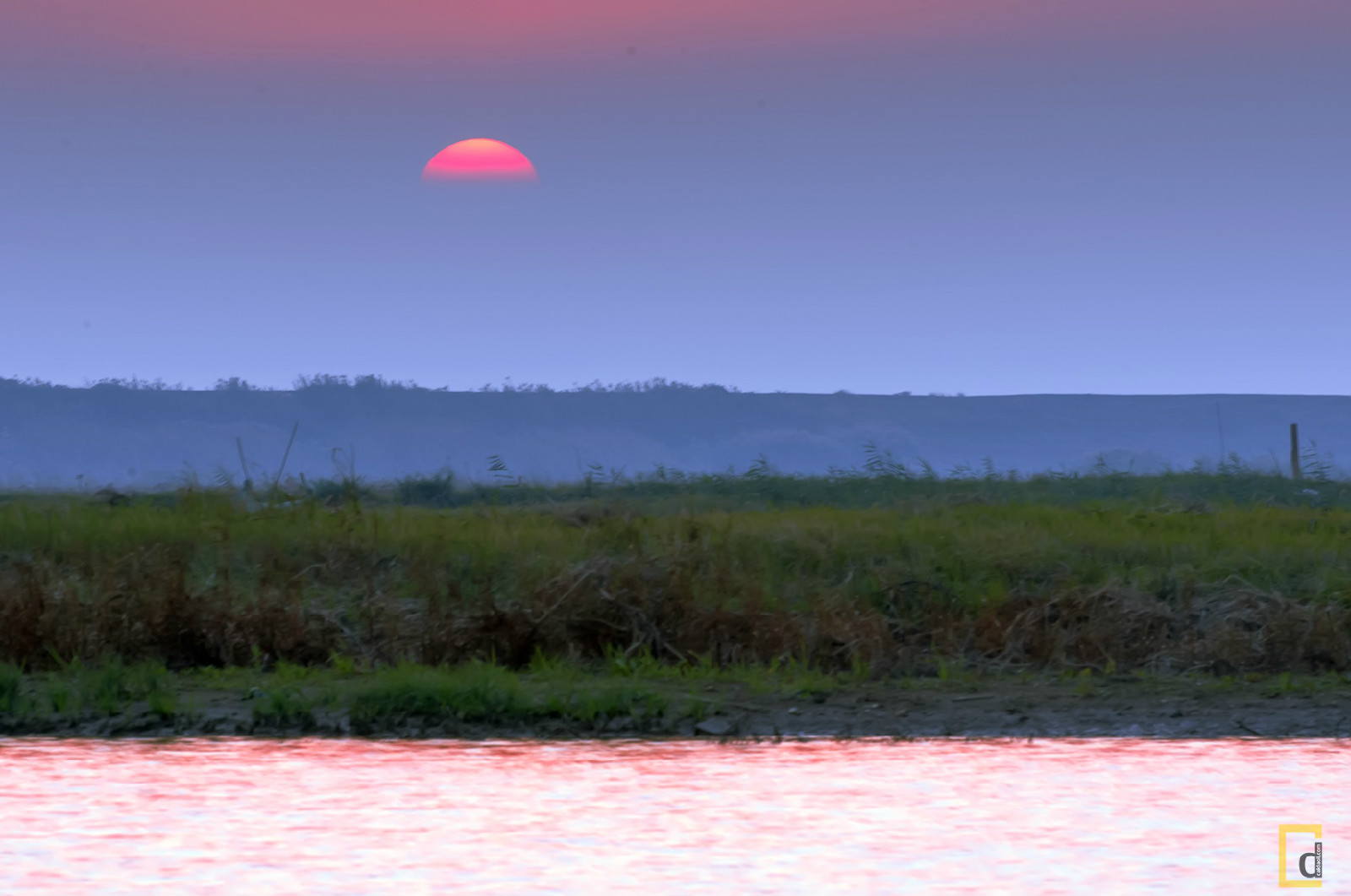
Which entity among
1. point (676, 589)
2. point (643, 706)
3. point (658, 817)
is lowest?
point (658, 817)

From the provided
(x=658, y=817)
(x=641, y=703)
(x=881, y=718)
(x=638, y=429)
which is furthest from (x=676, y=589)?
(x=638, y=429)

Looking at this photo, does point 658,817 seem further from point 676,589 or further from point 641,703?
point 676,589

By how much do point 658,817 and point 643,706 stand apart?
297 centimetres

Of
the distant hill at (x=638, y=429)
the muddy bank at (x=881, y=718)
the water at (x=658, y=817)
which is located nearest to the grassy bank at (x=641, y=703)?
the muddy bank at (x=881, y=718)

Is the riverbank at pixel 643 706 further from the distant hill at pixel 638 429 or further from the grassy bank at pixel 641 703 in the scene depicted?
Result: the distant hill at pixel 638 429

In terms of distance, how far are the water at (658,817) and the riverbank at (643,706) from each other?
523 mm

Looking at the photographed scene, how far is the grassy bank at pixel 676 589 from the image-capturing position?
13156 mm

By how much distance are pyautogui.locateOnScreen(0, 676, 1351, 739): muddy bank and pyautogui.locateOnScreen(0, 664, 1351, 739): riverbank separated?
15 millimetres

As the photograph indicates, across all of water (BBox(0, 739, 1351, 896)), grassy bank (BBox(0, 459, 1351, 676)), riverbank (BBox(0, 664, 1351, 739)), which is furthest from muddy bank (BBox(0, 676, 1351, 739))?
grassy bank (BBox(0, 459, 1351, 676))

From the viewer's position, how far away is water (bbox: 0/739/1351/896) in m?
6.84

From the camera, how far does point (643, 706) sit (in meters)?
10.9

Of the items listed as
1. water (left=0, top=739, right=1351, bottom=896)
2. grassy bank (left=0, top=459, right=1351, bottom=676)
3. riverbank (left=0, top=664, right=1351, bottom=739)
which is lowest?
water (left=0, top=739, right=1351, bottom=896)

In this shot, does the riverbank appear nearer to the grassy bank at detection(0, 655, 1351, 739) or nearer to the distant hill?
the grassy bank at detection(0, 655, 1351, 739)

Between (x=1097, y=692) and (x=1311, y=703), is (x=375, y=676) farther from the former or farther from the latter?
(x=1311, y=703)
